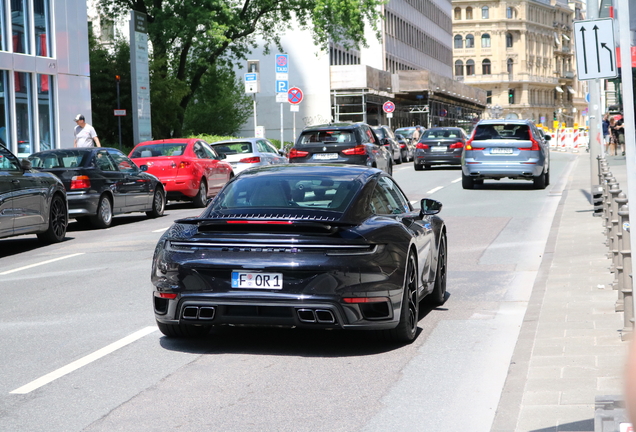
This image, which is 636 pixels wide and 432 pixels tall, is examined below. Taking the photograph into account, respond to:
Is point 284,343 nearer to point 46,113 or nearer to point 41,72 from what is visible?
point 41,72

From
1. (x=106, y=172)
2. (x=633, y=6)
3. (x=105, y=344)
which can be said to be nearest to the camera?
(x=105, y=344)

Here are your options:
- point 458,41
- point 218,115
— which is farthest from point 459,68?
point 218,115

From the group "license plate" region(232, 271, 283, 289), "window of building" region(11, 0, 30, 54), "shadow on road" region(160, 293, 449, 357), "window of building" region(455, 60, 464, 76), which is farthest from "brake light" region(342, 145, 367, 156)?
"window of building" region(455, 60, 464, 76)

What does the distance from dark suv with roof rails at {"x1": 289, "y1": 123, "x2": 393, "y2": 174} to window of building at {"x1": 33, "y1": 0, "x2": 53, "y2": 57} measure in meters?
9.49

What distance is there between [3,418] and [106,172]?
13.5 metres

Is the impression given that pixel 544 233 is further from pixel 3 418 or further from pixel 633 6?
pixel 633 6

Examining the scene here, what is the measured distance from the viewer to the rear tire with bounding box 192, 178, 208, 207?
74.2 ft

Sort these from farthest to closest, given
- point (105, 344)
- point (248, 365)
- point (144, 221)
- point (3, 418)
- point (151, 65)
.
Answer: point (151, 65) → point (144, 221) → point (105, 344) → point (248, 365) → point (3, 418)

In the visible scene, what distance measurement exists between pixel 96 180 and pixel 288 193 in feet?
36.8

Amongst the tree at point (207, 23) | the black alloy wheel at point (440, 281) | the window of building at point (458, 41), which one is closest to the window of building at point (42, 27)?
the tree at point (207, 23)

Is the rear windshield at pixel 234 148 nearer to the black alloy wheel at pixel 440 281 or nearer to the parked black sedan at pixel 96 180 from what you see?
the parked black sedan at pixel 96 180

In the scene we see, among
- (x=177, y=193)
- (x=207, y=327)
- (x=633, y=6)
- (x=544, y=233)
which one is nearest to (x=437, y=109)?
(x=633, y=6)

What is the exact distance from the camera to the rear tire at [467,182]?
2656cm

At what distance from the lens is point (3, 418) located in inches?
215
